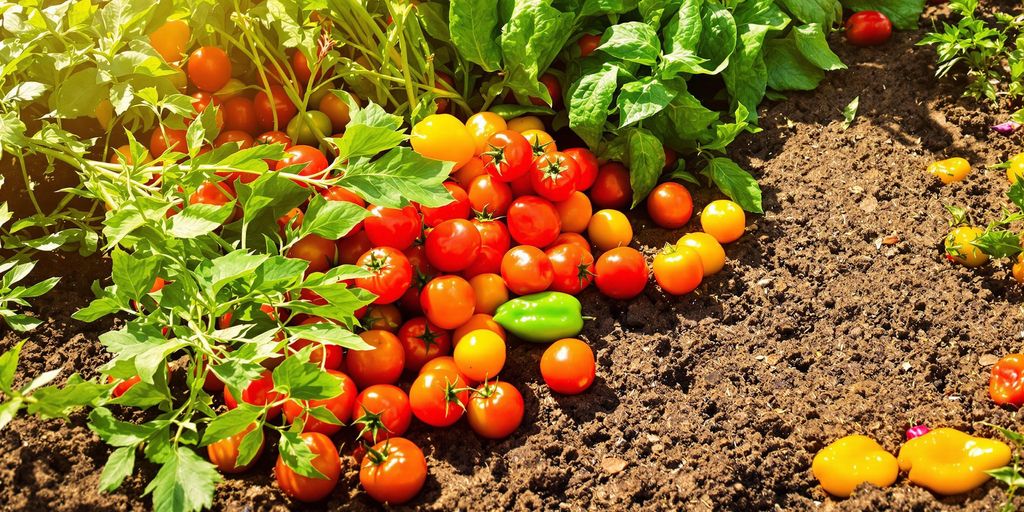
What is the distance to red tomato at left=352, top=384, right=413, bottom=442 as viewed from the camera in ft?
7.27

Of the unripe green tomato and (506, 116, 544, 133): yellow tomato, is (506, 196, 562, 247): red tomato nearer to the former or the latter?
(506, 116, 544, 133): yellow tomato

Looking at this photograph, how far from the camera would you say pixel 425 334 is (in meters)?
2.40

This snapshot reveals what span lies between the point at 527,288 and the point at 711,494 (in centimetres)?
78

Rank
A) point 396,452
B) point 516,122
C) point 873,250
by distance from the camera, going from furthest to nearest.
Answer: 1. point 516,122
2. point 873,250
3. point 396,452

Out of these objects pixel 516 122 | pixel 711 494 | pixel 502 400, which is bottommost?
pixel 711 494

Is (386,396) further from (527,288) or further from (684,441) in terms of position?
(684,441)

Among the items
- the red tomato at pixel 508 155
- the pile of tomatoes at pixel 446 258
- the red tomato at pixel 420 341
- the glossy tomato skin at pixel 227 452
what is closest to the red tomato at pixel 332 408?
the pile of tomatoes at pixel 446 258

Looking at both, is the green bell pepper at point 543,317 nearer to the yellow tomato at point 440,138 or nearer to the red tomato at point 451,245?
the red tomato at point 451,245

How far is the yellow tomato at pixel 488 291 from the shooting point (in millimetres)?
2527

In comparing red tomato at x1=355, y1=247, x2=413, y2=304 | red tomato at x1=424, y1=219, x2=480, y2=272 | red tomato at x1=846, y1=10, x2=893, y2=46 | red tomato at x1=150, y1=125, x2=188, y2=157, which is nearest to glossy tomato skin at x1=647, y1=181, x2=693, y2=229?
red tomato at x1=424, y1=219, x2=480, y2=272

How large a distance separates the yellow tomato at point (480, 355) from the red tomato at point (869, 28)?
1.96 meters

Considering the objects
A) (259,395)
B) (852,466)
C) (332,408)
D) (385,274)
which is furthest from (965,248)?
(259,395)

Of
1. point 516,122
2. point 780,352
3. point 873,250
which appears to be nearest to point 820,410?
point 780,352

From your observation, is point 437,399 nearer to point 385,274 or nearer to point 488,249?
point 385,274
